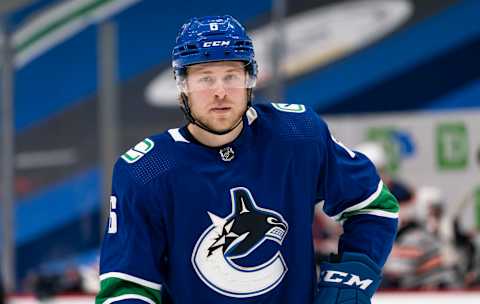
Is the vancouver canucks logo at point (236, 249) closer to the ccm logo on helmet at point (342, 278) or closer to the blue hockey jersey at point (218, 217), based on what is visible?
the blue hockey jersey at point (218, 217)

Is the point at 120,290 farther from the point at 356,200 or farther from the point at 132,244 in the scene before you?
the point at 356,200

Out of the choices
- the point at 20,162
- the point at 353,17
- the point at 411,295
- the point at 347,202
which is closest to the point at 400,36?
the point at 353,17

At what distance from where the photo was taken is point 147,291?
196cm

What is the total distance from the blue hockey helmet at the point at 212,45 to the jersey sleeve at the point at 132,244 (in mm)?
203

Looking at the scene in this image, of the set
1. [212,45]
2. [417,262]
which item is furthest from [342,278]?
[417,262]

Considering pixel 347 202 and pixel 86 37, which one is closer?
pixel 347 202

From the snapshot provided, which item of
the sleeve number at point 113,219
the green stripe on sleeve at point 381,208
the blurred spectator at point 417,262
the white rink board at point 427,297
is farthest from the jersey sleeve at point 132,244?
the blurred spectator at point 417,262

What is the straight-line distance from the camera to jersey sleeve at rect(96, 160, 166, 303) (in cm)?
192

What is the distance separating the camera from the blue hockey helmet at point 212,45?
6.23 feet

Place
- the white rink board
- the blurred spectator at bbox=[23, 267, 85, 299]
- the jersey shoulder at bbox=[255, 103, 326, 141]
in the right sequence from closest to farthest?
the jersey shoulder at bbox=[255, 103, 326, 141], the white rink board, the blurred spectator at bbox=[23, 267, 85, 299]

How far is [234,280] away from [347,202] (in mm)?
262

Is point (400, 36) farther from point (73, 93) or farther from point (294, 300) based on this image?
point (294, 300)

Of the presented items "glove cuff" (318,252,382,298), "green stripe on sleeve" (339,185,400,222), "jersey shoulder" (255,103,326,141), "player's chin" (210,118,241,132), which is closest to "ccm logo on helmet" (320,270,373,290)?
"glove cuff" (318,252,382,298)

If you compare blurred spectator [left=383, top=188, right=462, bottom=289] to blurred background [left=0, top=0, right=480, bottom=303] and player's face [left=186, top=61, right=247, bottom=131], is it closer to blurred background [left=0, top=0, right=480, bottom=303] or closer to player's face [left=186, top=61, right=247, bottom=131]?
blurred background [left=0, top=0, right=480, bottom=303]
